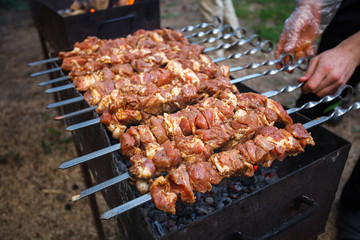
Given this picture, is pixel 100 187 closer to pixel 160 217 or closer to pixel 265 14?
pixel 160 217

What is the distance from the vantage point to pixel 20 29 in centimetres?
905

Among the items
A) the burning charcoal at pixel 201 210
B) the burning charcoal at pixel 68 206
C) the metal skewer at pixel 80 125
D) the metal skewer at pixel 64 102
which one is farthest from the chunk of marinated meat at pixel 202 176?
the burning charcoal at pixel 68 206

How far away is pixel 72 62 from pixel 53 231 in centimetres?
221

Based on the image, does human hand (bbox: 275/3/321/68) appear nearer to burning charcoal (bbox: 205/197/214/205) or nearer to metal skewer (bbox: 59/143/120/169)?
burning charcoal (bbox: 205/197/214/205)

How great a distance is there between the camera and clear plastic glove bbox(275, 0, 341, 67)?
3.21m

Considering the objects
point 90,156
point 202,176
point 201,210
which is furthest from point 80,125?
point 201,210

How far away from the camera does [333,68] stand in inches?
94.1

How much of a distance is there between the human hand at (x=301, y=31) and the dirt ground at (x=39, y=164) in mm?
2137

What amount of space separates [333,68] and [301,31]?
1037 millimetres

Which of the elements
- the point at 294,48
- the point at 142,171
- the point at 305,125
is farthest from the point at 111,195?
the point at 294,48

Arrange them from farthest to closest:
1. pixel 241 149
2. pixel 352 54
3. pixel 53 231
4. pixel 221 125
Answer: pixel 53 231, pixel 352 54, pixel 221 125, pixel 241 149

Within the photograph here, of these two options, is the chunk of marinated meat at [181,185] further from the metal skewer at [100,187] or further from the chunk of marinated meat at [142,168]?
the metal skewer at [100,187]

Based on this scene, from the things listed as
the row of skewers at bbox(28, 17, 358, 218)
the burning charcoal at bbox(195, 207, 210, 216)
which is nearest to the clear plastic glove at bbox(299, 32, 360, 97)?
the row of skewers at bbox(28, 17, 358, 218)

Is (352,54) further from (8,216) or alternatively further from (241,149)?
(8,216)
